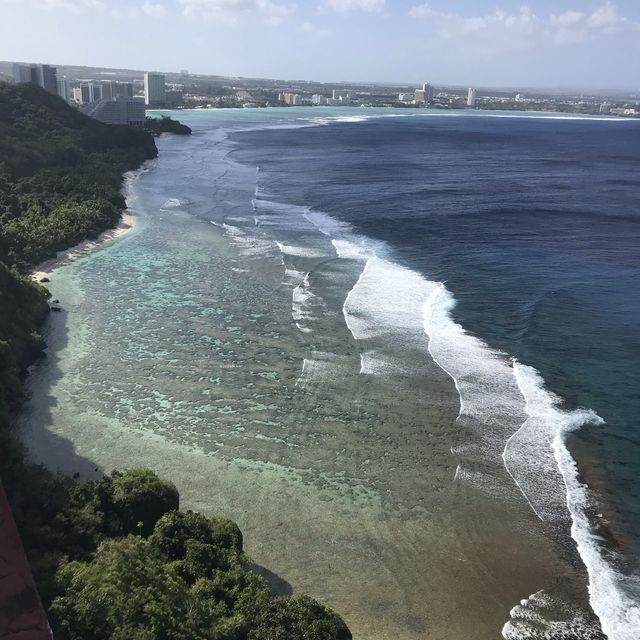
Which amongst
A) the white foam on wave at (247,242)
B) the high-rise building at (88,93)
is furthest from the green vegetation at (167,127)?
the white foam on wave at (247,242)

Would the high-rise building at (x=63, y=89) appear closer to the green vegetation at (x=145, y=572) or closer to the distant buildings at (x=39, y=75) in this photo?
the distant buildings at (x=39, y=75)

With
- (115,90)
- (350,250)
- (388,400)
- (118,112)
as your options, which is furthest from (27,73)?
(388,400)

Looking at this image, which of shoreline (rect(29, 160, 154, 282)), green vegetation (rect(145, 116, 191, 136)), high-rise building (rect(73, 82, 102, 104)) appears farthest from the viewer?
high-rise building (rect(73, 82, 102, 104))

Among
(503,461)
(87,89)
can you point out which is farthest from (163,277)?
(87,89)

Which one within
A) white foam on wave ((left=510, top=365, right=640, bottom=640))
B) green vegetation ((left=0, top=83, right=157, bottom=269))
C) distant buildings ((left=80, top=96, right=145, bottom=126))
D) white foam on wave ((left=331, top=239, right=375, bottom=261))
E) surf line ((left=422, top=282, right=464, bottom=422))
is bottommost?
white foam on wave ((left=510, top=365, right=640, bottom=640))

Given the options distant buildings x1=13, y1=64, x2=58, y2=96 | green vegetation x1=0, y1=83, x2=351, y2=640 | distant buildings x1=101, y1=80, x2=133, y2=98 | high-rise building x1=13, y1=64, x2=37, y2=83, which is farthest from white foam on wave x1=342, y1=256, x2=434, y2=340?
distant buildings x1=101, y1=80, x2=133, y2=98

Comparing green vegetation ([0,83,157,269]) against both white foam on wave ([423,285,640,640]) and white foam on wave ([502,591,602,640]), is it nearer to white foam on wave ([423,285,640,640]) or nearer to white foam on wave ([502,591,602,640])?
white foam on wave ([423,285,640,640])
